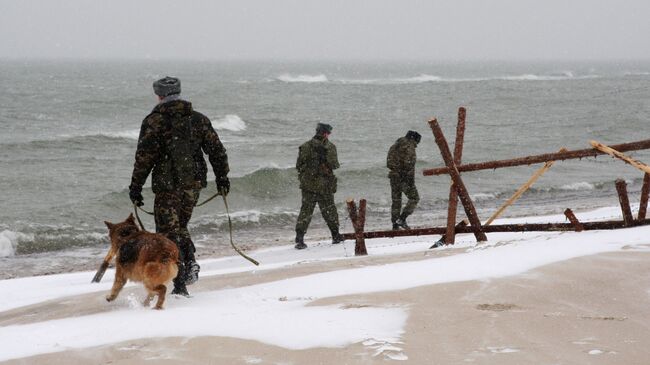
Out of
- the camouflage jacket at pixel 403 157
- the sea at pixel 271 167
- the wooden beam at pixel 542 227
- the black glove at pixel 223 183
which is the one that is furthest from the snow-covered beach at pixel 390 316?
the sea at pixel 271 167

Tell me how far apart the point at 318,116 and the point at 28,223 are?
31.0m

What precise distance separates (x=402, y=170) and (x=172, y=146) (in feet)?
22.7

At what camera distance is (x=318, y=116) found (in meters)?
44.5

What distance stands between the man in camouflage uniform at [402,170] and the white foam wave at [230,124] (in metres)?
24.8

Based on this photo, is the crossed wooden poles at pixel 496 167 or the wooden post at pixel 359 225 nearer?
the crossed wooden poles at pixel 496 167

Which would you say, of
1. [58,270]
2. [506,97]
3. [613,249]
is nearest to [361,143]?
[58,270]

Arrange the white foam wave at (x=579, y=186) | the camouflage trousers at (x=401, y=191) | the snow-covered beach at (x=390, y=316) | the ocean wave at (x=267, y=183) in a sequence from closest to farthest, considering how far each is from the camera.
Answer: the snow-covered beach at (x=390, y=316)
the camouflage trousers at (x=401, y=191)
the ocean wave at (x=267, y=183)
the white foam wave at (x=579, y=186)

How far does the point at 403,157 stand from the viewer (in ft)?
39.4

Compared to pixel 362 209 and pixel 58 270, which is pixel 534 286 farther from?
pixel 58 270

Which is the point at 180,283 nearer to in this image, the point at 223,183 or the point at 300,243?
the point at 223,183

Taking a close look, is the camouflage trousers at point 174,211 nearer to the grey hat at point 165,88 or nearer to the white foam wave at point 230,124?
the grey hat at point 165,88

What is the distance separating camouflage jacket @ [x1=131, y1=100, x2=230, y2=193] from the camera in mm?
5691

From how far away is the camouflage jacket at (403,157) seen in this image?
11977 millimetres

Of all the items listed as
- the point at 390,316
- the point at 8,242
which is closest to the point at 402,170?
the point at 8,242
